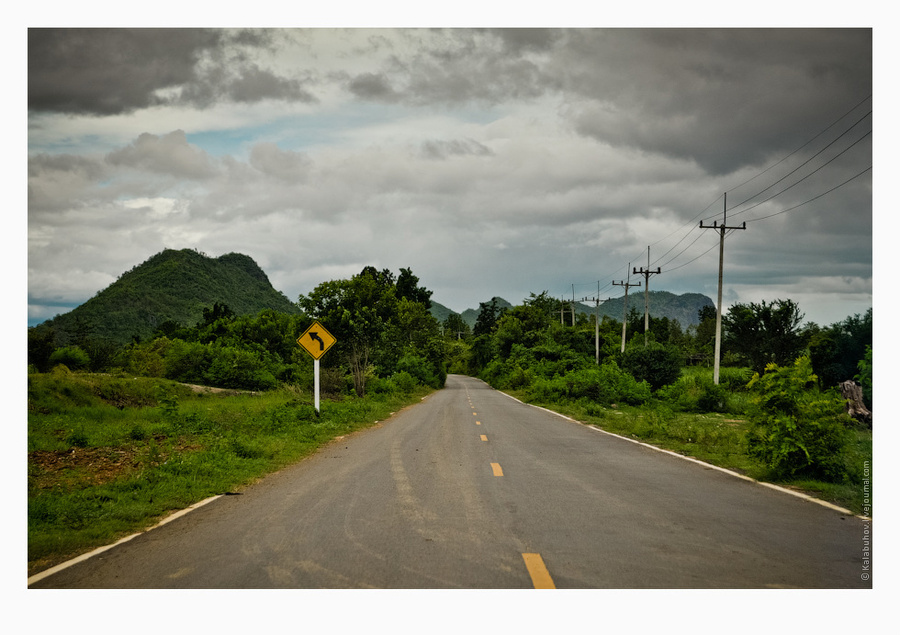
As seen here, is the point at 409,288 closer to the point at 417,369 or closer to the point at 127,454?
the point at 417,369

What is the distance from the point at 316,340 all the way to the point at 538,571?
51.0ft

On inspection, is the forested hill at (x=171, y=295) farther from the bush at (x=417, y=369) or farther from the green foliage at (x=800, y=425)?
the green foliage at (x=800, y=425)

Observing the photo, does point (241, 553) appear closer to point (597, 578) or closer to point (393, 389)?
point (597, 578)

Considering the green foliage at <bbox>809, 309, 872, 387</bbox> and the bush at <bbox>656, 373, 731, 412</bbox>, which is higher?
the green foliage at <bbox>809, 309, 872, 387</bbox>

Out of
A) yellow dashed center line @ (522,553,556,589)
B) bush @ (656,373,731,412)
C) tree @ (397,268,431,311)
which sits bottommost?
bush @ (656,373,731,412)

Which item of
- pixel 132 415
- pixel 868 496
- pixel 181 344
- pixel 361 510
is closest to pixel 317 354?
pixel 132 415

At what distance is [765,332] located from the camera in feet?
128

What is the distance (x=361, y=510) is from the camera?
7.52m

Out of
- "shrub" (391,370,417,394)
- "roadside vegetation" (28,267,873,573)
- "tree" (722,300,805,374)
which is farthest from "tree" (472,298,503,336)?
"tree" (722,300,805,374)

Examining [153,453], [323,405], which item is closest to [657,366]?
[323,405]

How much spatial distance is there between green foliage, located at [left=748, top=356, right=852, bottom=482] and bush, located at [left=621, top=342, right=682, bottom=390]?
29191 mm

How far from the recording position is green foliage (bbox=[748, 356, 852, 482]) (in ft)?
30.7

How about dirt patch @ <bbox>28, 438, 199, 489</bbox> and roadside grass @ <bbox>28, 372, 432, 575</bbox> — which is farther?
dirt patch @ <bbox>28, 438, 199, 489</bbox>

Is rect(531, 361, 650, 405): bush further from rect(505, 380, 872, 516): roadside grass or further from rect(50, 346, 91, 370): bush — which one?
rect(50, 346, 91, 370): bush
